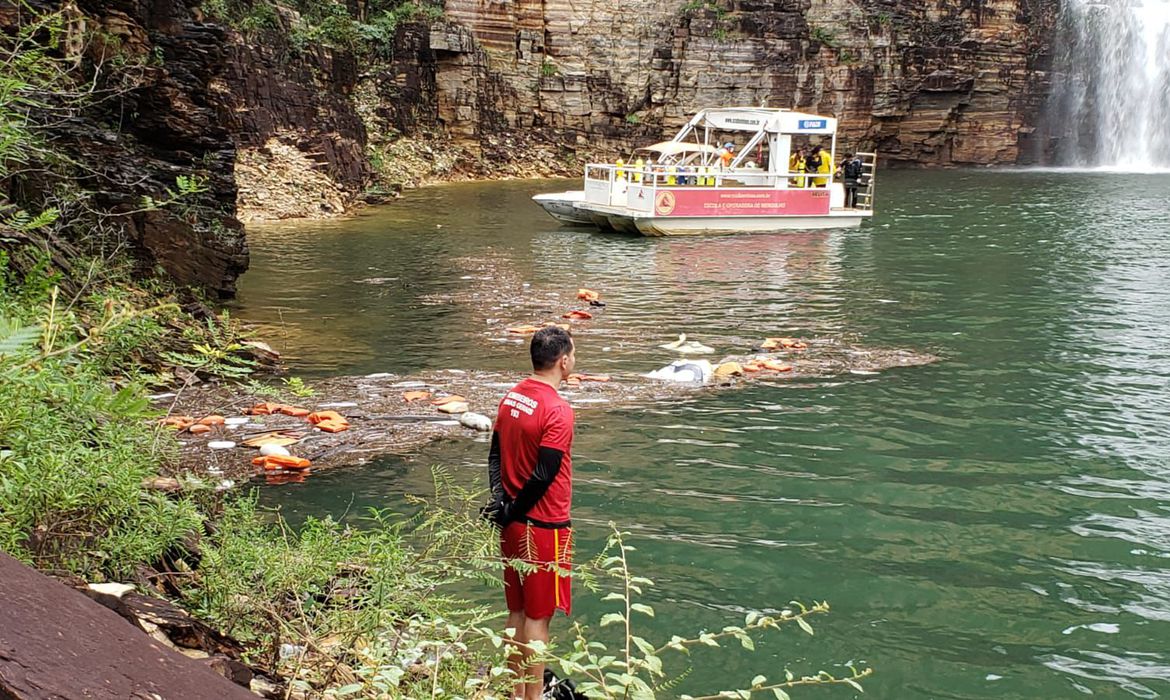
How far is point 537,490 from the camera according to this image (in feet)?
16.5

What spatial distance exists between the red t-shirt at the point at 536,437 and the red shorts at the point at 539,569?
0.10m

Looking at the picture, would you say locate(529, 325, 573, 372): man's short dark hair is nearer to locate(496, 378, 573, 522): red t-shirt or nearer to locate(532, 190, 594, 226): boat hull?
locate(496, 378, 573, 522): red t-shirt

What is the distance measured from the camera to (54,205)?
10.4 m

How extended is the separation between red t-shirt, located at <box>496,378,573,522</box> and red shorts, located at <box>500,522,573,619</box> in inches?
3.8

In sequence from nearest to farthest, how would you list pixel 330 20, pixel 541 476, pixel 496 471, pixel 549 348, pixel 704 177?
pixel 541 476
pixel 549 348
pixel 496 471
pixel 704 177
pixel 330 20

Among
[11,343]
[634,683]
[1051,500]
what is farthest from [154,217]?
[634,683]

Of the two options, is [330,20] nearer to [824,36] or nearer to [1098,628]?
A: [824,36]

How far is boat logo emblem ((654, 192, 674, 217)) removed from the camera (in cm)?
2680

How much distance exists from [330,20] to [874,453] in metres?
34.0

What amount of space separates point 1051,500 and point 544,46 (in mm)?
40024

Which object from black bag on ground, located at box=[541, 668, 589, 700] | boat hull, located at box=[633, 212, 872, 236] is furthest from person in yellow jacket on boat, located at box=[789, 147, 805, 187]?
black bag on ground, located at box=[541, 668, 589, 700]

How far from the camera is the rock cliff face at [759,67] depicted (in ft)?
147

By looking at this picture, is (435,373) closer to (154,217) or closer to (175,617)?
(154,217)

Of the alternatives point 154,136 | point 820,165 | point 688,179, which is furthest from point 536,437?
point 820,165
